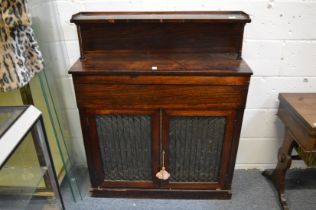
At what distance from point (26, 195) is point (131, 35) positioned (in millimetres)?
882

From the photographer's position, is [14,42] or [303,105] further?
[303,105]

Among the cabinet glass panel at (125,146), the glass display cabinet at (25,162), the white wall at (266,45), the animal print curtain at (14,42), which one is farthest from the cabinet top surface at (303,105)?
the animal print curtain at (14,42)

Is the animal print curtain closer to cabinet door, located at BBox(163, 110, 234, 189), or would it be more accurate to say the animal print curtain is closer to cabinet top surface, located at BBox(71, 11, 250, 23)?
cabinet top surface, located at BBox(71, 11, 250, 23)

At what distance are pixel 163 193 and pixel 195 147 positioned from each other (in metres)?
0.38

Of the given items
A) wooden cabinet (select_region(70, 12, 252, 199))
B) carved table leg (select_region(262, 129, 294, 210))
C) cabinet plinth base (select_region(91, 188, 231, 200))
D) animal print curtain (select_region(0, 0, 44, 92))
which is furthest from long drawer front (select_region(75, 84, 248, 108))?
cabinet plinth base (select_region(91, 188, 231, 200))

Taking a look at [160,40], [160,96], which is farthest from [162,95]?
[160,40]

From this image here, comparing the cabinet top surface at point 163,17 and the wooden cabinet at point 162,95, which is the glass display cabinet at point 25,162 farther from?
the cabinet top surface at point 163,17

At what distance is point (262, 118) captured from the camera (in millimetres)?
1666

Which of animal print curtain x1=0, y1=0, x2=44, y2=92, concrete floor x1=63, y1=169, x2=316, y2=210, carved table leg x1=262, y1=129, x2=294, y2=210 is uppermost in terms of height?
animal print curtain x1=0, y1=0, x2=44, y2=92

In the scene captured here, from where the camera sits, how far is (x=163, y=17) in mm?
1308

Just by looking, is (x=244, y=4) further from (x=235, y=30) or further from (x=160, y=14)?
(x=160, y=14)

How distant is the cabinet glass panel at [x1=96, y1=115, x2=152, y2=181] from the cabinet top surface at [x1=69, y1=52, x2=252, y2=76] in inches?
10.1

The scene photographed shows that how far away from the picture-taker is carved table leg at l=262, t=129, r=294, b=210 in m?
1.47

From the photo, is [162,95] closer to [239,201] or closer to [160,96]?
[160,96]
